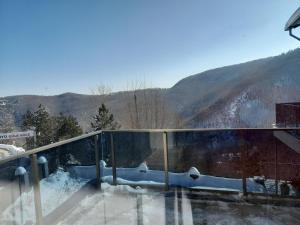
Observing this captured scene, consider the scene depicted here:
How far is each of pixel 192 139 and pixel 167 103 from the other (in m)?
8.58

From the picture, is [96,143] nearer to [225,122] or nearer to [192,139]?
[192,139]

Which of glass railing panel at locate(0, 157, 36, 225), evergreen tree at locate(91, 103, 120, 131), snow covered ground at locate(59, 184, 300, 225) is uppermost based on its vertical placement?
evergreen tree at locate(91, 103, 120, 131)

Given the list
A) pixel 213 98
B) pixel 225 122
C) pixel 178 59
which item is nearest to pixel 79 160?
pixel 178 59

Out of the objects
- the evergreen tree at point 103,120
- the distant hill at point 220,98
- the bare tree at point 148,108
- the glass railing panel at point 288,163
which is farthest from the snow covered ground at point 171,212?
the bare tree at point 148,108

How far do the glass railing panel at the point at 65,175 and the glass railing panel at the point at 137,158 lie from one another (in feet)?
1.27

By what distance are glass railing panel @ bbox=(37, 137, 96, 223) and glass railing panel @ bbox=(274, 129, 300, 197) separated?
2339 millimetres

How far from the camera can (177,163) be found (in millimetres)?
4102

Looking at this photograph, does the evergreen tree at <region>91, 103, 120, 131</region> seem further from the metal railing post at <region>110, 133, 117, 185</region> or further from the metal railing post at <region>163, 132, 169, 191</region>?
the metal railing post at <region>163, 132, 169, 191</region>

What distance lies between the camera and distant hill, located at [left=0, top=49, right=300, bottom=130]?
36.5 feet

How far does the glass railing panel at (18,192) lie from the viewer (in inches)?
99.9

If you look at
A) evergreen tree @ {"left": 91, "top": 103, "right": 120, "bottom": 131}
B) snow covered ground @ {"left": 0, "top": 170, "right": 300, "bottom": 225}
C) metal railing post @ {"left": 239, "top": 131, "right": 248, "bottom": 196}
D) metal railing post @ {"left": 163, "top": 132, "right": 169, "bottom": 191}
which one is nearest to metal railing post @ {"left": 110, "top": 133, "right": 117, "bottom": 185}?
snow covered ground @ {"left": 0, "top": 170, "right": 300, "bottom": 225}

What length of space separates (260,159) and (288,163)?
1.31 ft

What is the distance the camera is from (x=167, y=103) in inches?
496

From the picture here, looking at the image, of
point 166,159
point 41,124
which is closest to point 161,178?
point 166,159
